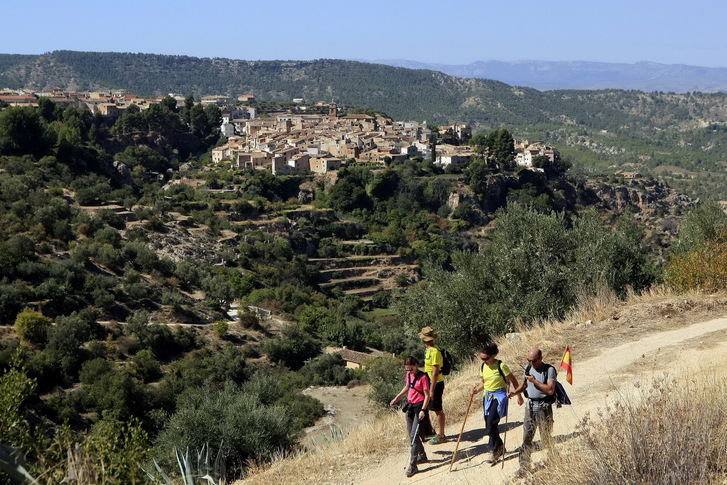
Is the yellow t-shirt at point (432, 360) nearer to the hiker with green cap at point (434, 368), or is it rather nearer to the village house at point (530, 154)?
the hiker with green cap at point (434, 368)

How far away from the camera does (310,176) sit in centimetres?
5294

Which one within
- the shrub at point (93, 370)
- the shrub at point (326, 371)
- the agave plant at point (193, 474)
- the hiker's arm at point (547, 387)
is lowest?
the shrub at point (326, 371)

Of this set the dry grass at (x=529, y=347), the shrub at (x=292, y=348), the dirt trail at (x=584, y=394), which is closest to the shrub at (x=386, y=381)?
the dry grass at (x=529, y=347)

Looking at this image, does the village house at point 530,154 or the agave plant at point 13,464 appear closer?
the agave plant at point 13,464

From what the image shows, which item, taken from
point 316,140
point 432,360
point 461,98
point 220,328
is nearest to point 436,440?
point 432,360

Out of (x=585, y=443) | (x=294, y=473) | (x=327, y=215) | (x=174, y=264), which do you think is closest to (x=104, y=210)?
(x=174, y=264)

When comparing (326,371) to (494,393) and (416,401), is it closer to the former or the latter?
(416,401)

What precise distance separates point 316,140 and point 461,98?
363 ft

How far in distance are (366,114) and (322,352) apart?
61303mm

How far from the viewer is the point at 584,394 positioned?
658 centimetres

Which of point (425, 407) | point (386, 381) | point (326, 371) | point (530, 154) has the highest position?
point (425, 407)

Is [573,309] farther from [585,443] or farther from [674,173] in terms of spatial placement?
[674,173]

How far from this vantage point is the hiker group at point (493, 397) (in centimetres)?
506

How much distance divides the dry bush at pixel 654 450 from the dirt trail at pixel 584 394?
56 cm
